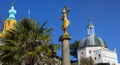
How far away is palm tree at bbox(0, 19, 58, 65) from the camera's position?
22188 millimetres

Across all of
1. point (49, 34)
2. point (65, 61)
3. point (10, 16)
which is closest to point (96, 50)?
point (10, 16)

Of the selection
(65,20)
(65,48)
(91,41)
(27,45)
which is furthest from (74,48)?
(65,48)

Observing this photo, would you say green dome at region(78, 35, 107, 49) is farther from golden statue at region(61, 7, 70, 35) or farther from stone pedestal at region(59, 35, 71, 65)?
stone pedestal at region(59, 35, 71, 65)

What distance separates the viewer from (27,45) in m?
22.8

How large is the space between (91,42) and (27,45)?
5826cm

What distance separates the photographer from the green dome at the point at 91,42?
7981 centimetres

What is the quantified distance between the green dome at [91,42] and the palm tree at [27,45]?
56201 millimetres

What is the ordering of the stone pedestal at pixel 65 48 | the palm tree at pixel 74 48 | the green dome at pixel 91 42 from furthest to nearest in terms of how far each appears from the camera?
the palm tree at pixel 74 48
the green dome at pixel 91 42
the stone pedestal at pixel 65 48

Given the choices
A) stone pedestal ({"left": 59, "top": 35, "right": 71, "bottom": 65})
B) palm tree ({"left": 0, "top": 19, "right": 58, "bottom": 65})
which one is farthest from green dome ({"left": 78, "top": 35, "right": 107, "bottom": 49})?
stone pedestal ({"left": 59, "top": 35, "right": 71, "bottom": 65})

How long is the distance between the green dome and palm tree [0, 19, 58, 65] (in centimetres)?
5620

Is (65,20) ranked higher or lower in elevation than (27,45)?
higher

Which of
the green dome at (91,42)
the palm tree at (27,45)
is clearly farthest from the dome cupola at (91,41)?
the palm tree at (27,45)

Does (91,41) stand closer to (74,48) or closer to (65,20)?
(74,48)

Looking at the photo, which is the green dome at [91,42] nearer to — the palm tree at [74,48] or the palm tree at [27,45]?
the palm tree at [74,48]
